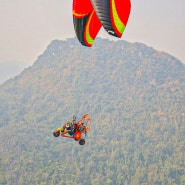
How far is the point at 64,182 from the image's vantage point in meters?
170

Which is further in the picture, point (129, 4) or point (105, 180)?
point (105, 180)

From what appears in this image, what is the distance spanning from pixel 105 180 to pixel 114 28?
166 meters

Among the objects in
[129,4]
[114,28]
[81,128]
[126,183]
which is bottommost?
[81,128]

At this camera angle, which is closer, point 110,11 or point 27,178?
point 110,11

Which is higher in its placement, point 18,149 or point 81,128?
point 18,149

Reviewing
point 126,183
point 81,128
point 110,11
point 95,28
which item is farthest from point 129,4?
point 126,183

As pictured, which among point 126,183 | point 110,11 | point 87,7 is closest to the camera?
point 110,11

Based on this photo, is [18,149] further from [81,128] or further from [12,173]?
[81,128]

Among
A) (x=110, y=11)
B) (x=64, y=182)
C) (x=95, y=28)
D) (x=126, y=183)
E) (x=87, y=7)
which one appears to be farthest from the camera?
(x=126, y=183)

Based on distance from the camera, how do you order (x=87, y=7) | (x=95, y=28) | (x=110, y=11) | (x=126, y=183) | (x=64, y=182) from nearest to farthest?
(x=110, y=11) < (x=87, y=7) < (x=95, y=28) < (x=64, y=182) < (x=126, y=183)

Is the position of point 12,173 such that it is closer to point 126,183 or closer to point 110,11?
point 126,183

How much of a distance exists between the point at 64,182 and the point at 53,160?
2170 cm

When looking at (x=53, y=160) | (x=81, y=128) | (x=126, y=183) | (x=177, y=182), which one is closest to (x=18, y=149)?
(x=53, y=160)

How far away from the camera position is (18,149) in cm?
19125
